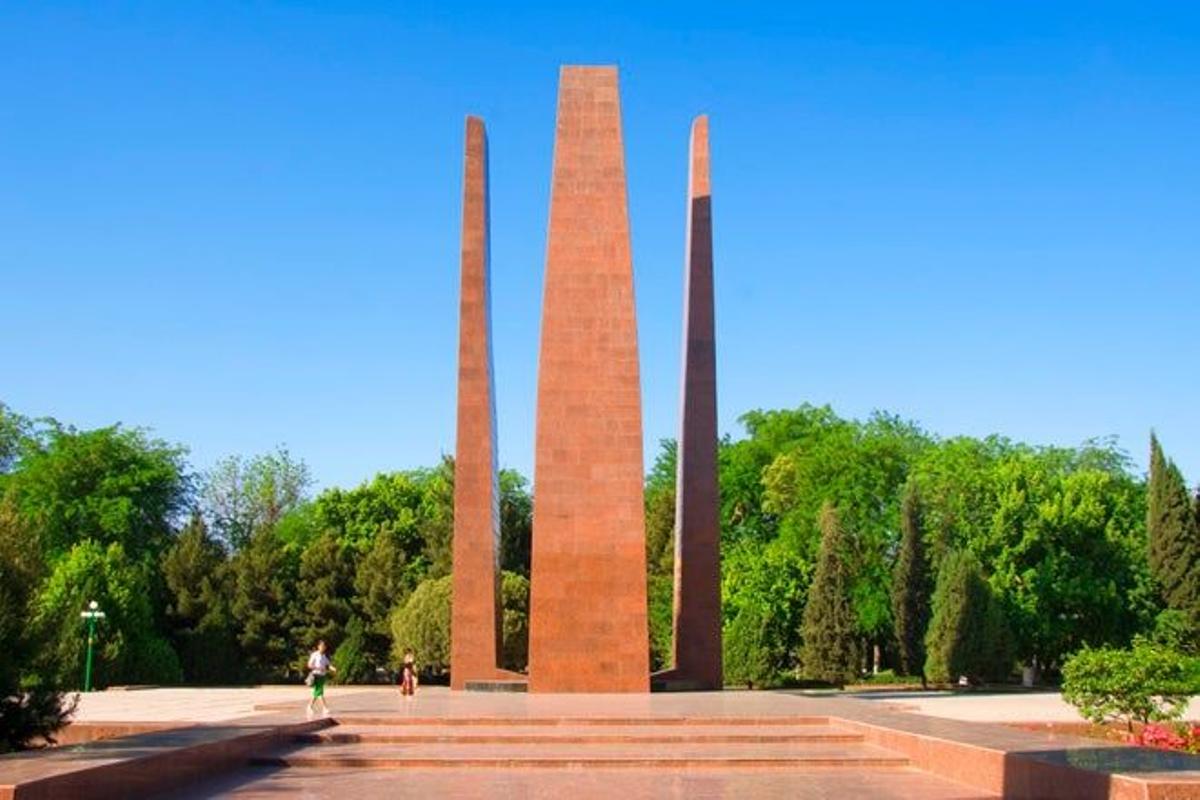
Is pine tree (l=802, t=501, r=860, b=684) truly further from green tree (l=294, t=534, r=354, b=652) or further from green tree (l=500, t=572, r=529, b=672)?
green tree (l=294, t=534, r=354, b=652)

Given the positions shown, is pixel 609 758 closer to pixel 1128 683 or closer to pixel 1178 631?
pixel 1128 683

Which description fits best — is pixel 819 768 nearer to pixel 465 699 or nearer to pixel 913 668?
pixel 465 699

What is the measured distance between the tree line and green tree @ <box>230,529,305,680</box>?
0.07m

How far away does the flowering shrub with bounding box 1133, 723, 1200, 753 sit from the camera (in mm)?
11844

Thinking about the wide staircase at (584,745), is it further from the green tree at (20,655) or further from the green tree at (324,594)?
the green tree at (324,594)

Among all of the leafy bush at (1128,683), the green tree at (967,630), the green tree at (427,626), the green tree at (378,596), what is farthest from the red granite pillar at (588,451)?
the green tree at (378,596)

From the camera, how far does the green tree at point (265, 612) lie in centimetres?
3766

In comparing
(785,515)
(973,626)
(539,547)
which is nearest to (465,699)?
(539,547)

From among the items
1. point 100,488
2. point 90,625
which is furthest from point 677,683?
point 100,488

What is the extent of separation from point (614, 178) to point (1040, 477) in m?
20.4

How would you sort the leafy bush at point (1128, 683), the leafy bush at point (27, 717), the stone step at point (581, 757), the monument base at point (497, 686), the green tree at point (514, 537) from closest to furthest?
the stone step at point (581, 757) < the leafy bush at point (27, 717) < the leafy bush at point (1128, 683) < the monument base at point (497, 686) < the green tree at point (514, 537)

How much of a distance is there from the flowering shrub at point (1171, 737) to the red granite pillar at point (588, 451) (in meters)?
7.52

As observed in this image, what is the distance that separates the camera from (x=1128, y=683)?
13.8 metres

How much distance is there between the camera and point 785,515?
41812 mm
